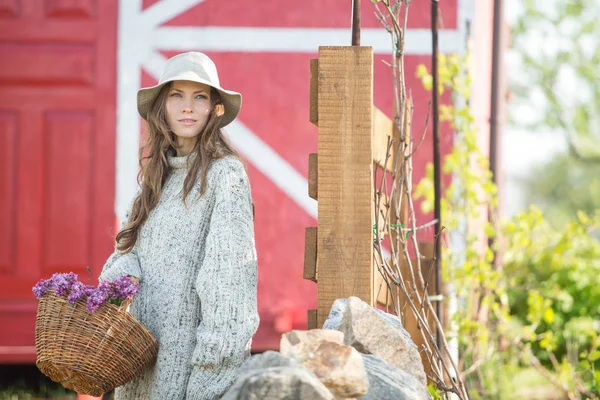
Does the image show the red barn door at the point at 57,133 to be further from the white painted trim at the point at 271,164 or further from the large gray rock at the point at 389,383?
the large gray rock at the point at 389,383

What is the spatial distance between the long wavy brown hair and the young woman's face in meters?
0.03

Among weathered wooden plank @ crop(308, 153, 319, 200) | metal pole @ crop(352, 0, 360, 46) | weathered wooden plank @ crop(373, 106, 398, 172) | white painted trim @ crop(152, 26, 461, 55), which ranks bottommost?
weathered wooden plank @ crop(308, 153, 319, 200)

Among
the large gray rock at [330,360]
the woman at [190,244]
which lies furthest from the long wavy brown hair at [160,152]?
the large gray rock at [330,360]

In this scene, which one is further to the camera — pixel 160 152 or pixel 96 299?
pixel 160 152

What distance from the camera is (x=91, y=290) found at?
268cm

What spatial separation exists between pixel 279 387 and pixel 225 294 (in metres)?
0.64

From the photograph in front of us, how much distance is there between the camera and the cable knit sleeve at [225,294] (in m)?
2.71

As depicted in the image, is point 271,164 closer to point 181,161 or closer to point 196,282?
point 181,161

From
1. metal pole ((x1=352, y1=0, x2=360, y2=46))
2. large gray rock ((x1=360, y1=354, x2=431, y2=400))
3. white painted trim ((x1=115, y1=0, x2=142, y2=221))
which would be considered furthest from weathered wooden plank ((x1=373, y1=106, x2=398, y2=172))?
white painted trim ((x1=115, y1=0, x2=142, y2=221))

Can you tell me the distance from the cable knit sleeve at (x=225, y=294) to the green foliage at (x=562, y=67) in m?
15.7

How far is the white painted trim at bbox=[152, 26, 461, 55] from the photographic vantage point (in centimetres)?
611

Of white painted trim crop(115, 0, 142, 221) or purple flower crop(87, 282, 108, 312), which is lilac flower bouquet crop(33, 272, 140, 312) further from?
white painted trim crop(115, 0, 142, 221)

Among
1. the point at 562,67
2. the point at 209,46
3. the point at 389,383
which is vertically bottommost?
the point at 389,383

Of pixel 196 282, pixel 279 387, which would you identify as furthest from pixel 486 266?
pixel 279 387
